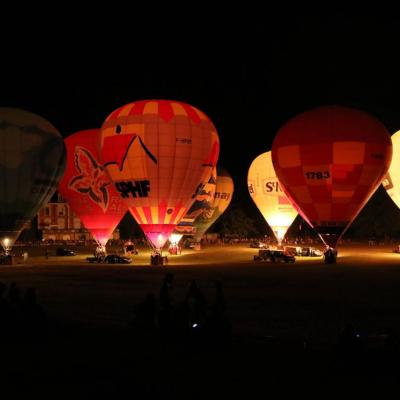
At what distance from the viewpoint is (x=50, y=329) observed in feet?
33.0

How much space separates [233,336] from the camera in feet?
30.8

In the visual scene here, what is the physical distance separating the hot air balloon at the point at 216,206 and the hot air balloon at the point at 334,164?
58.2 feet

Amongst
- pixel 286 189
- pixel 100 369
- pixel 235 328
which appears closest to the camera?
pixel 100 369

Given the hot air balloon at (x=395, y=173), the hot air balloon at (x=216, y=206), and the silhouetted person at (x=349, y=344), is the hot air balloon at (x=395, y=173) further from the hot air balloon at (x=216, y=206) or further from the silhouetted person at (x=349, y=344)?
the silhouetted person at (x=349, y=344)

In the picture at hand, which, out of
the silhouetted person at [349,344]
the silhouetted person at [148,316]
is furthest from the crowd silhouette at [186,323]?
the silhouetted person at [349,344]

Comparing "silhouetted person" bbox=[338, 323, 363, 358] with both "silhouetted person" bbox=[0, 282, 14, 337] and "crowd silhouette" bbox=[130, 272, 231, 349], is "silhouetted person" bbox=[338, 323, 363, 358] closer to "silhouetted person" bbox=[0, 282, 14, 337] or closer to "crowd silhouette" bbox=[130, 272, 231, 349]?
"crowd silhouette" bbox=[130, 272, 231, 349]

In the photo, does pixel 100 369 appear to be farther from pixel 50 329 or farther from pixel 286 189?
pixel 286 189

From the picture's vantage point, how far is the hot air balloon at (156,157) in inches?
1099

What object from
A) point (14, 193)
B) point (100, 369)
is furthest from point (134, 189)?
point (100, 369)

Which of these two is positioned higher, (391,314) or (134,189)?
(134,189)

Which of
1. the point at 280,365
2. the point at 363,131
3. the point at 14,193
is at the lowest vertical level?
the point at 280,365

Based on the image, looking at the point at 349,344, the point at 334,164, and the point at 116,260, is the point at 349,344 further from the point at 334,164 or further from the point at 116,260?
the point at 116,260

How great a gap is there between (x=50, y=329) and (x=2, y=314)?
0.95 m

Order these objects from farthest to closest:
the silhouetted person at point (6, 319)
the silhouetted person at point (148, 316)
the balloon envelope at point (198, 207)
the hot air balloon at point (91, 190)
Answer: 1. the balloon envelope at point (198, 207)
2. the hot air balloon at point (91, 190)
3. the silhouetted person at point (148, 316)
4. the silhouetted person at point (6, 319)
